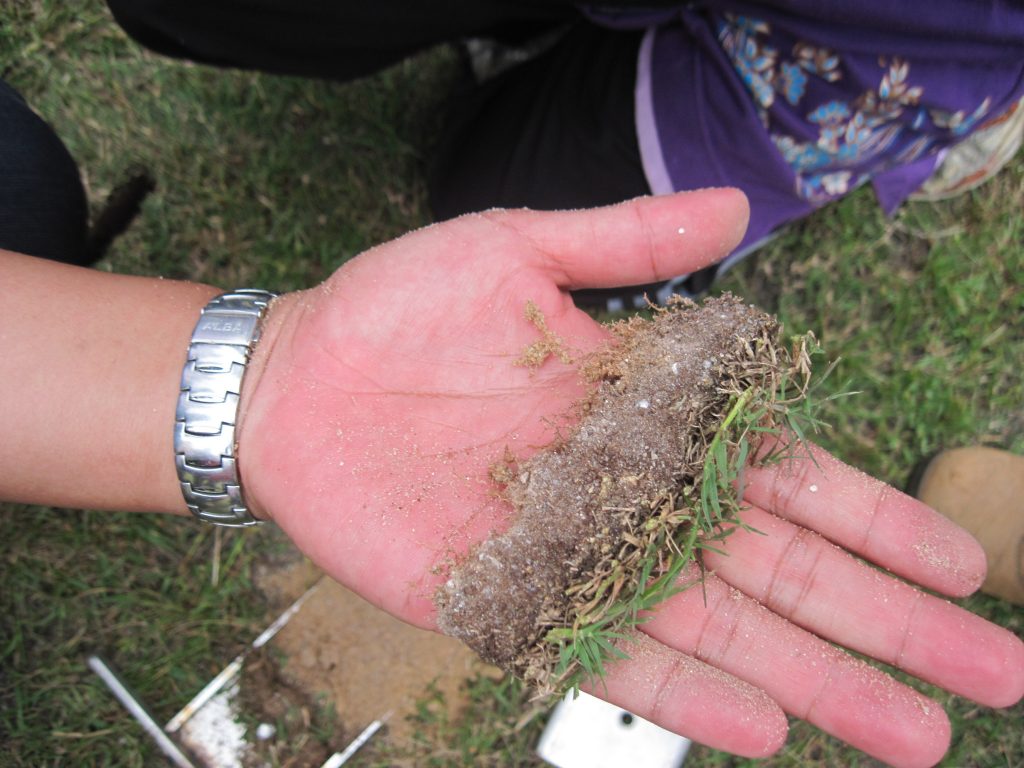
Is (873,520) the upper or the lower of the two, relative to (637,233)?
lower

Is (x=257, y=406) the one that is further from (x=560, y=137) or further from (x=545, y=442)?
(x=560, y=137)

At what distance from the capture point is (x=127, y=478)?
75.9 inches

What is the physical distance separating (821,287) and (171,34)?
2.82m

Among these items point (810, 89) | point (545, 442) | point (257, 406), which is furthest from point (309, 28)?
point (810, 89)

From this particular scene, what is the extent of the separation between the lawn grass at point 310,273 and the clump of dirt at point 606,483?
4.52 ft

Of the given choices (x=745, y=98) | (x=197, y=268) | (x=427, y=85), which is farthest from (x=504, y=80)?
(x=197, y=268)

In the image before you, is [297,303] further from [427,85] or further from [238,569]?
[427,85]

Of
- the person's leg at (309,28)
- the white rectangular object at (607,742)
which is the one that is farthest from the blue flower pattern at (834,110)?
the white rectangular object at (607,742)

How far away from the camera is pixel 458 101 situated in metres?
3.12

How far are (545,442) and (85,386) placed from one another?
1.24 m

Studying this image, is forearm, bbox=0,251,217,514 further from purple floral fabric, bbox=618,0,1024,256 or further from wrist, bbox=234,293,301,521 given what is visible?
purple floral fabric, bbox=618,0,1024,256

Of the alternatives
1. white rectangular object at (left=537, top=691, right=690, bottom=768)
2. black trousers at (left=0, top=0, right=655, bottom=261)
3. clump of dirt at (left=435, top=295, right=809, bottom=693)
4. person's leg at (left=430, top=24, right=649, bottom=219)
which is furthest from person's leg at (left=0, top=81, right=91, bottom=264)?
white rectangular object at (left=537, top=691, right=690, bottom=768)

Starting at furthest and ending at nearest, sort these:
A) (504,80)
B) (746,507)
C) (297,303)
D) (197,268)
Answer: (197,268)
(504,80)
(297,303)
(746,507)

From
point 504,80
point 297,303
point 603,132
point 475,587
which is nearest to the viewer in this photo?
point 475,587
